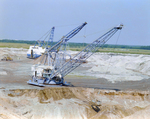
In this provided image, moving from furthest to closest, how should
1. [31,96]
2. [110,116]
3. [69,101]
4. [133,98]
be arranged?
[133,98] → [31,96] → [69,101] → [110,116]

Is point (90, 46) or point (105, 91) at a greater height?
point (90, 46)

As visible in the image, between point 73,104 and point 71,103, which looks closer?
point 73,104

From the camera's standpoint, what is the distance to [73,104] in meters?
24.4

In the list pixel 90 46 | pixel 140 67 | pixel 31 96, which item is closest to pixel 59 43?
pixel 90 46

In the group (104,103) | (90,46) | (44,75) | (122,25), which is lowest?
(104,103)

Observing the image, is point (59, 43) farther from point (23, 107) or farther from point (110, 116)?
point (110, 116)

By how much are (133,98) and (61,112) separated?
12.9 meters

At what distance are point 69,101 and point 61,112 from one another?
4098 mm

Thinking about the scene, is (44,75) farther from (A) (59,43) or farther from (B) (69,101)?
(B) (69,101)

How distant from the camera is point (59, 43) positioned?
33.6 meters

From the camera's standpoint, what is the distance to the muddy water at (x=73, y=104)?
20.9 meters

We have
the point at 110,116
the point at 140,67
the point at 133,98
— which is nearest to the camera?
the point at 110,116

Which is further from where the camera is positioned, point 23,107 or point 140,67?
point 140,67

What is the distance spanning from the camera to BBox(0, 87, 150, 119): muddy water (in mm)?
20922
